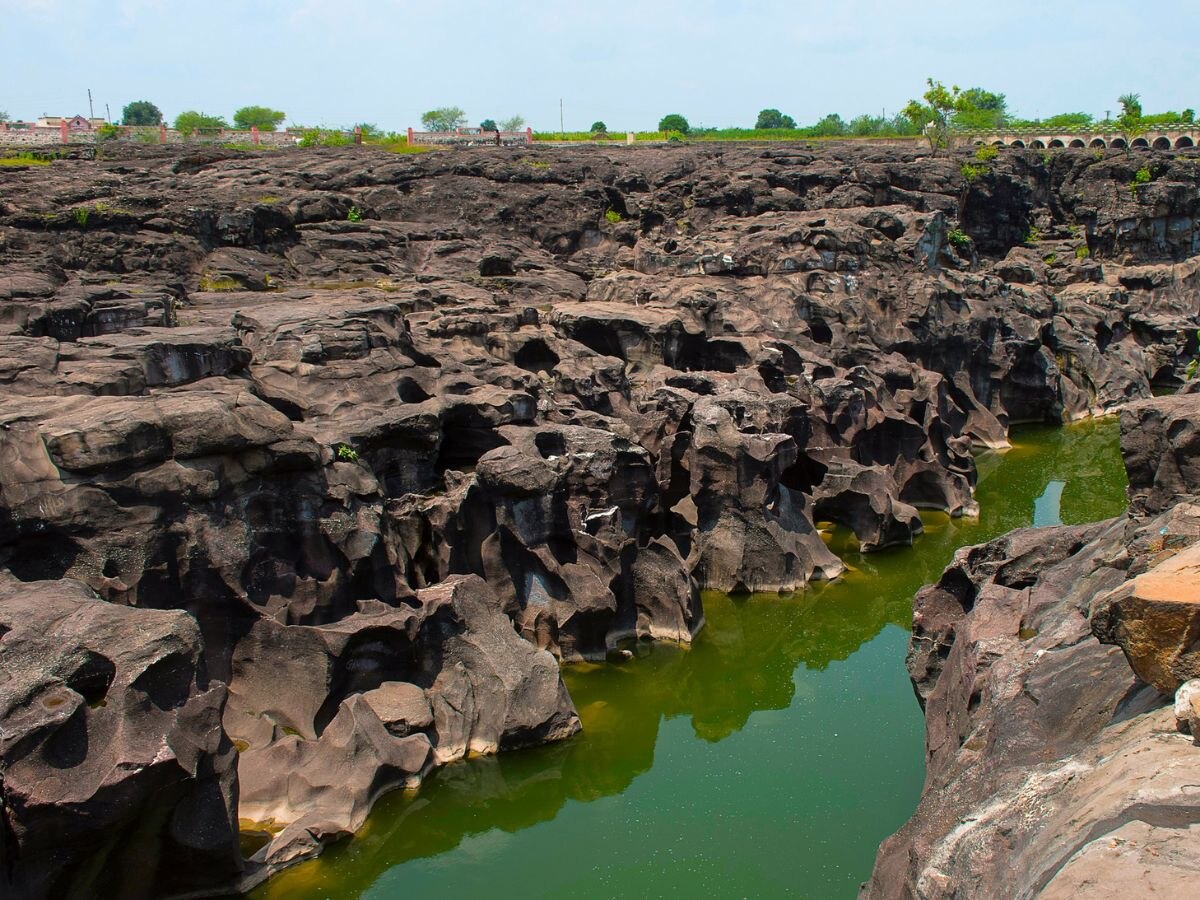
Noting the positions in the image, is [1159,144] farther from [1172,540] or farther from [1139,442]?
[1172,540]

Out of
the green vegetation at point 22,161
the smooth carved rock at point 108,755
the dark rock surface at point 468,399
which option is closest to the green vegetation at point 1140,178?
the dark rock surface at point 468,399

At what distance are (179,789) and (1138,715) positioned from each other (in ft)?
30.3

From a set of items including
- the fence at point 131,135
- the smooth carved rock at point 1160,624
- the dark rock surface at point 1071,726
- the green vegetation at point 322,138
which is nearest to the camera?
the dark rock surface at point 1071,726

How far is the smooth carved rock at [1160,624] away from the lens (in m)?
7.14

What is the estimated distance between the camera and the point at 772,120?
104562 millimetres

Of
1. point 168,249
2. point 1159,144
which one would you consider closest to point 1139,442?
point 168,249

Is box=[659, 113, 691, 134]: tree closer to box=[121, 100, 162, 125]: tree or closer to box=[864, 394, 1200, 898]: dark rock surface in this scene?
box=[121, 100, 162, 125]: tree

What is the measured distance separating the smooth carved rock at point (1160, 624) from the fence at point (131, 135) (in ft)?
170

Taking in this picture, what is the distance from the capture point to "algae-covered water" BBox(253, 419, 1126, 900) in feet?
43.6

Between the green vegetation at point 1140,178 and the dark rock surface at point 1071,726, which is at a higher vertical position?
the green vegetation at point 1140,178

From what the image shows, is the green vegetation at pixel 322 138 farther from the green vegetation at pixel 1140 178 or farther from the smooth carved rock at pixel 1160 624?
the smooth carved rock at pixel 1160 624

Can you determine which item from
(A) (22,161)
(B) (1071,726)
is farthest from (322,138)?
(B) (1071,726)

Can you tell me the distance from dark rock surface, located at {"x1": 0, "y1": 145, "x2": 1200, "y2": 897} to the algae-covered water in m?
0.64

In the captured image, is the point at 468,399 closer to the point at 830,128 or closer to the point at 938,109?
the point at 938,109
